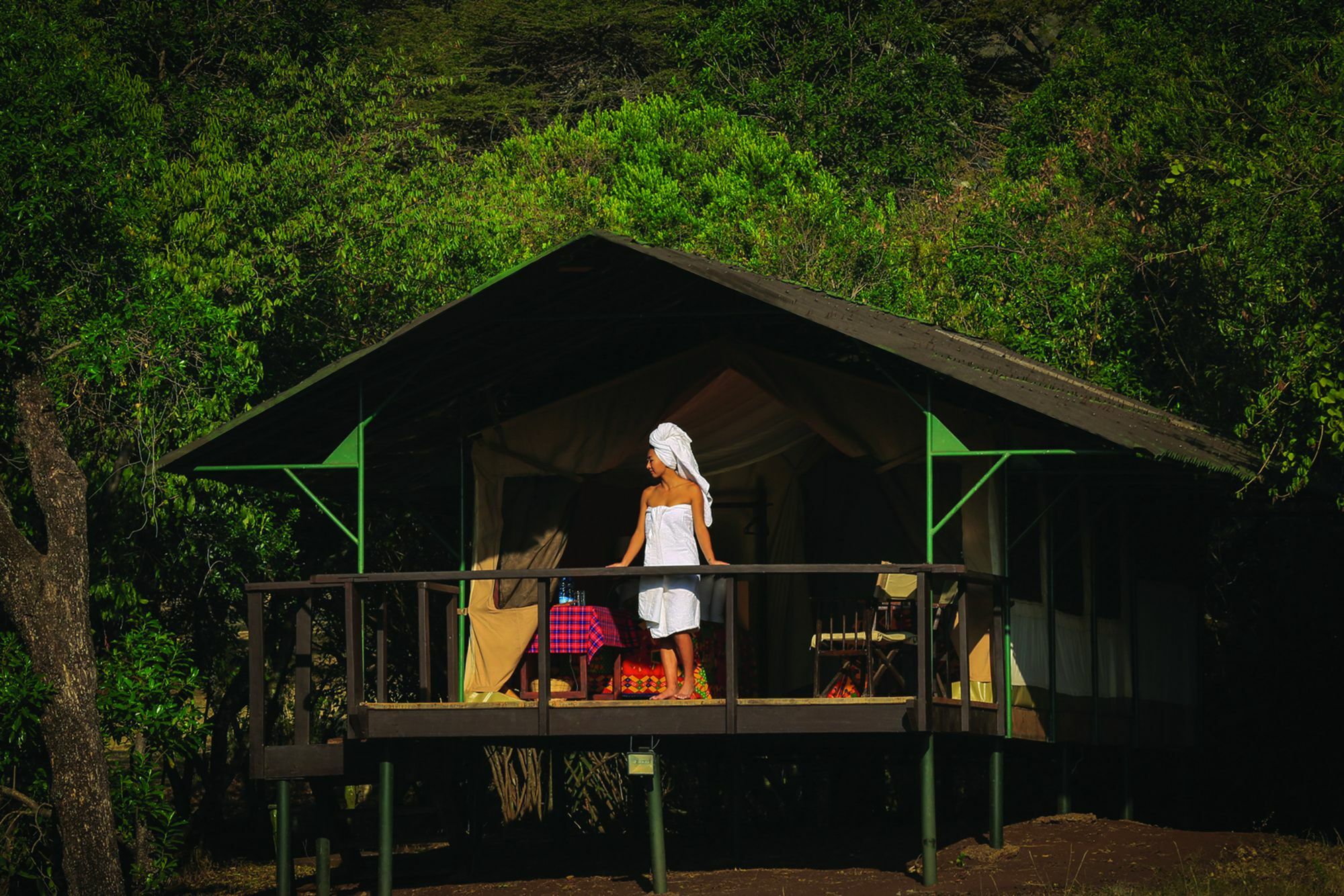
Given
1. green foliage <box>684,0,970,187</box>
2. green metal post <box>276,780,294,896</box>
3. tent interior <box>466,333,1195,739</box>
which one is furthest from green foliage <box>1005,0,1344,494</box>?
green foliage <box>684,0,970,187</box>

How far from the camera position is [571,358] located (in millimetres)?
15117

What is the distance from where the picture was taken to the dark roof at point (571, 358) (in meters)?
12.4

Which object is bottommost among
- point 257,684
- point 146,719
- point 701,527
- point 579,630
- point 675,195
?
point 146,719

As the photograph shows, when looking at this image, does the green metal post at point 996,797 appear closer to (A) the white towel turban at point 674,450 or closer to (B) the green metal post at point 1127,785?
(B) the green metal post at point 1127,785

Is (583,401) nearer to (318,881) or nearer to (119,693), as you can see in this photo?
(318,881)

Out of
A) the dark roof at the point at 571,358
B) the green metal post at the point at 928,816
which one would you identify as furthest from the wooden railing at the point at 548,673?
the dark roof at the point at 571,358

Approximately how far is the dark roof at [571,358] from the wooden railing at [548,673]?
4.33 feet

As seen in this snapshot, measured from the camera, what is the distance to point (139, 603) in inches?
741

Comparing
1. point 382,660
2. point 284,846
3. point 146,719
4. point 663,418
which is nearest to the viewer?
point 382,660

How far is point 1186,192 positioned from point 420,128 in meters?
9.31

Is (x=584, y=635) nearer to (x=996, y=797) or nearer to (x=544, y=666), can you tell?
(x=544, y=666)

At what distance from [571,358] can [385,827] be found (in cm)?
423

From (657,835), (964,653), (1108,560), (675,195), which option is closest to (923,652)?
(964,653)

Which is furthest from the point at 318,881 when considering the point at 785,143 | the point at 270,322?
the point at 785,143
